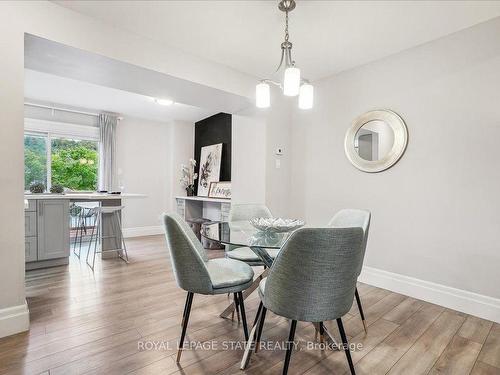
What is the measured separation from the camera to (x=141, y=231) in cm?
580

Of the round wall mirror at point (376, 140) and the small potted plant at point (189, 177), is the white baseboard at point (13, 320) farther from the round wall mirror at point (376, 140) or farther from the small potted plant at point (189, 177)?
the small potted plant at point (189, 177)

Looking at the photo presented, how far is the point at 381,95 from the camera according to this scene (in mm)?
2988

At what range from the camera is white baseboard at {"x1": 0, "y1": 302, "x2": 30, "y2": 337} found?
1.93 metres

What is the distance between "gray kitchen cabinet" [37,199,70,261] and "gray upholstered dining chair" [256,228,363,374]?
3451mm

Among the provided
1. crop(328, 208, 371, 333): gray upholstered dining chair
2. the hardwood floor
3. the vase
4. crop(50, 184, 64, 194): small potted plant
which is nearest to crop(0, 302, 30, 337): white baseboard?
the hardwood floor

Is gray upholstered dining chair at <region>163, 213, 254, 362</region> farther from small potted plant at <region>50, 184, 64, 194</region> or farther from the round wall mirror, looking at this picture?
small potted plant at <region>50, 184, 64, 194</region>

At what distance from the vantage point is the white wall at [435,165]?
7.63ft

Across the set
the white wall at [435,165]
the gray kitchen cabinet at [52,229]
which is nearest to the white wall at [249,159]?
the white wall at [435,165]

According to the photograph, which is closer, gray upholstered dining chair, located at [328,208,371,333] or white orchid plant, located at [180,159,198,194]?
gray upholstered dining chair, located at [328,208,371,333]

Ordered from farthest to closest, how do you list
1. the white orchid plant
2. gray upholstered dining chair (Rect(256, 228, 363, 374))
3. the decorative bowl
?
the white orchid plant < the decorative bowl < gray upholstered dining chair (Rect(256, 228, 363, 374))

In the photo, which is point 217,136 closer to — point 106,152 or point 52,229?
point 106,152

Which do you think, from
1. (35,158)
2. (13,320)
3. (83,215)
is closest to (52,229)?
(83,215)

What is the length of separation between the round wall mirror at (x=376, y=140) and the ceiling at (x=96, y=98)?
10.3 feet

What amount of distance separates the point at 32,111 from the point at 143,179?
7.19ft
